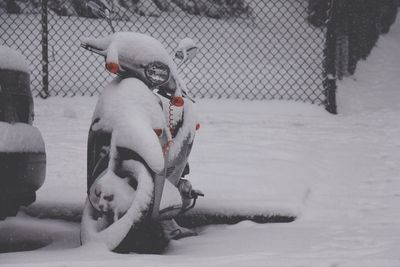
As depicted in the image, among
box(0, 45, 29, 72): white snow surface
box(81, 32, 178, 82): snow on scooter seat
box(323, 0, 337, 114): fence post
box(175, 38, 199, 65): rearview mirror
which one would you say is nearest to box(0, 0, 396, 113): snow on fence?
box(323, 0, 337, 114): fence post

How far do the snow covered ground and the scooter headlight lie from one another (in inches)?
32.9

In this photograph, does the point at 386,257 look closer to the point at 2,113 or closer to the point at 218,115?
the point at 2,113

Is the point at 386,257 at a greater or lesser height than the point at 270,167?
greater

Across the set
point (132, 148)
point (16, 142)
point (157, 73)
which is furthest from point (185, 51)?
point (16, 142)

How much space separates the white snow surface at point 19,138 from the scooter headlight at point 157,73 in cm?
64

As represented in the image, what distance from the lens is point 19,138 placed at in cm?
288

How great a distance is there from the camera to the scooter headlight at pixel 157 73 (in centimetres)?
297

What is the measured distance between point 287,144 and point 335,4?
2.11m

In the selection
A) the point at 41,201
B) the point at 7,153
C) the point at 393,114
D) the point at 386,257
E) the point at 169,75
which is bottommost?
the point at 393,114

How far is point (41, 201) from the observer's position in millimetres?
3701

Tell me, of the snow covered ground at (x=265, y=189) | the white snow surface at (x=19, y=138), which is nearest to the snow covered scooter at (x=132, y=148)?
the snow covered ground at (x=265, y=189)

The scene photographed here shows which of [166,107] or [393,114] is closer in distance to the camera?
[166,107]

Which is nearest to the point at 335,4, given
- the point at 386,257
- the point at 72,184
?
the point at 72,184

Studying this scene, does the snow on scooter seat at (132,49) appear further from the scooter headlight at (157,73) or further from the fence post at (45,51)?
the fence post at (45,51)
